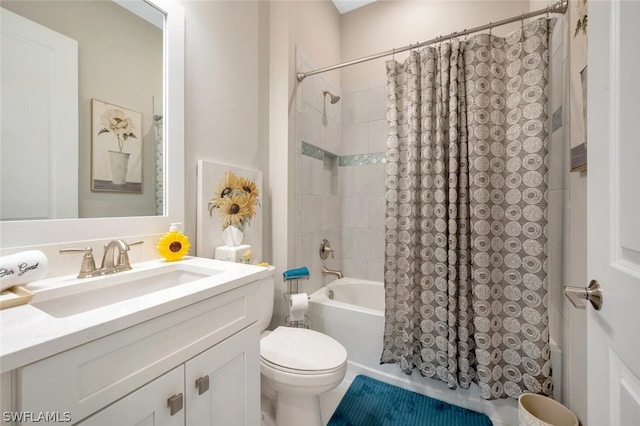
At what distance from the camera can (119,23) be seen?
3.32 feet

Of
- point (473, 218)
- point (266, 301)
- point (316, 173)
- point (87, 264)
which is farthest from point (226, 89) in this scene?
point (473, 218)

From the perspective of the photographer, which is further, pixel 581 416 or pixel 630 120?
pixel 581 416

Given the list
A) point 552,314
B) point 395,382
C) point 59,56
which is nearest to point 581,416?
point 552,314

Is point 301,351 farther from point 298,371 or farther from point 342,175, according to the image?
point 342,175

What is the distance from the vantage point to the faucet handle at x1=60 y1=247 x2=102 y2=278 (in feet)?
2.72

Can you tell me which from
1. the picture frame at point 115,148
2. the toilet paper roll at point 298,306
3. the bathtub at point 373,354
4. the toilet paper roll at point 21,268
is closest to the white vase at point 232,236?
the picture frame at point 115,148

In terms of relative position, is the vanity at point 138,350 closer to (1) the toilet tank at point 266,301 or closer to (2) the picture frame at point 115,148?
(2) the picture frame at point 115,148

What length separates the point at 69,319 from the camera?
50 cm

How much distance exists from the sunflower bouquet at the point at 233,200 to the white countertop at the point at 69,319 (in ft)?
1.87

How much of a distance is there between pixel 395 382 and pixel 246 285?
1396 mm

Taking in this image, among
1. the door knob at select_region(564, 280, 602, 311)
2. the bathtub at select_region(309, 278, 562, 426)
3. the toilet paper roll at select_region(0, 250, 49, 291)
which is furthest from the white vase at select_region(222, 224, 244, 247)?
the door knob at select_region(564, 280, 602, 311)

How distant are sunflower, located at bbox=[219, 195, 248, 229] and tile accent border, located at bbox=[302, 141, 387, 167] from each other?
83cm

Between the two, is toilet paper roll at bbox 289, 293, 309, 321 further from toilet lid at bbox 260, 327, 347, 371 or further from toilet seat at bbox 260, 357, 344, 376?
toilet seat at bbox 260, 357, 344, 376

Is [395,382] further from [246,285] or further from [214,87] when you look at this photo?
[214,87]
